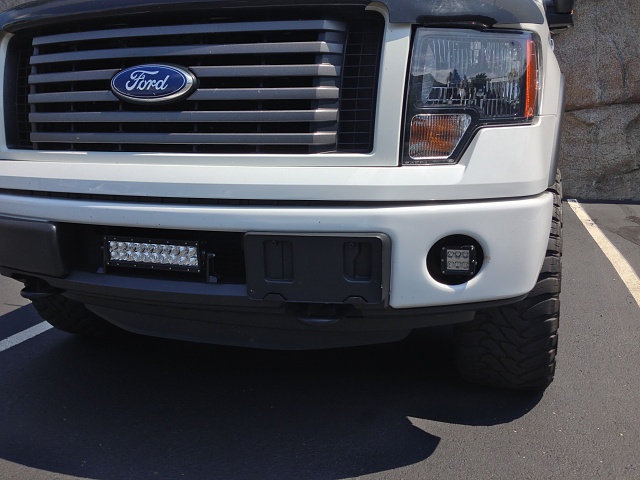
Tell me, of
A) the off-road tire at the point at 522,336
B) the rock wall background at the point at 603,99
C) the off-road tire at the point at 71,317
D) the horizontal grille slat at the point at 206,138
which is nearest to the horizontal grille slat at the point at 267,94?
the horizontal grille slat at the point at 206,138

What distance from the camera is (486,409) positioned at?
266 centimetres

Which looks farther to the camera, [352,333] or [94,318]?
[94,318]

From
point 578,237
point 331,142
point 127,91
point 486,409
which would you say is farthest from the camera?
point 578,237

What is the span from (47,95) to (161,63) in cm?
56

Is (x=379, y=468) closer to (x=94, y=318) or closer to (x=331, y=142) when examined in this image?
(x=331, y=142)

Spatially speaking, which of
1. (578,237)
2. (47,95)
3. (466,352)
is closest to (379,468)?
(466,352)

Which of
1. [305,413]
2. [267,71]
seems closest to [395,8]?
[267,71]

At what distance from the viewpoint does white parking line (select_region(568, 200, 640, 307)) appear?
4438 mm

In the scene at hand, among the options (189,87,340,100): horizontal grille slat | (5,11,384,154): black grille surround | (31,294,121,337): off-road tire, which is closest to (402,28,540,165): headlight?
(5,11,384,154): black grille surround

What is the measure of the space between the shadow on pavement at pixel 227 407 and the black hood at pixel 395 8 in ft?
4.86

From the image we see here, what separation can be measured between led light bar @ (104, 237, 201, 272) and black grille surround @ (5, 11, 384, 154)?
0.32 meters

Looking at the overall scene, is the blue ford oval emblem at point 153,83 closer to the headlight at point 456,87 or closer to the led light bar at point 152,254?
the led light bar at point 152,254

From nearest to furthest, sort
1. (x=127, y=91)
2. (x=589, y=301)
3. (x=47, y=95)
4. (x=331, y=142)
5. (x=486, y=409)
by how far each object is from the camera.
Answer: (x=331, y=142), (x=127, y=91), (x=47, y=95), (x=486, y=409), (x=589, y=301)

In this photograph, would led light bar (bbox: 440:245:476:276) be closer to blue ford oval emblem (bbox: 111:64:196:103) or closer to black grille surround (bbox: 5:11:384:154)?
black grille surround (bbox: 5:11:384:154)
